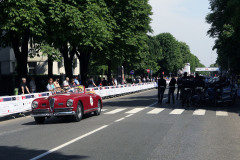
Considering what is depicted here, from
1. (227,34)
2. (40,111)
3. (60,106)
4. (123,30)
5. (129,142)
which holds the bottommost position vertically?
(129,142)

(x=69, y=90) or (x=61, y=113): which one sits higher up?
(x=69, y=90)

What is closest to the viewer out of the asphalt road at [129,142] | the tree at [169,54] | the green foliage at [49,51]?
A: the asphalt road at [129,142]

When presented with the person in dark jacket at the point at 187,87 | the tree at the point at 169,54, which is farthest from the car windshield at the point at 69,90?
the tree at the point at 169,54

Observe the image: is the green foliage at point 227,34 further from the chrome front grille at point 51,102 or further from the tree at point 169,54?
the tree at point 169,54

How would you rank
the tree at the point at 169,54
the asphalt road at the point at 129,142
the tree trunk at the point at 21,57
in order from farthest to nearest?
the tree at the point at 169,54
the tree trunk at the point at 21,57
the asphalt road at the point at 129,142

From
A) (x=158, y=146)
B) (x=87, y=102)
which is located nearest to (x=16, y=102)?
(x=87, y=102)

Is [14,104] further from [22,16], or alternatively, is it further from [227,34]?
[227,34]

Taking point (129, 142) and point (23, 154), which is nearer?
point (23, 154)

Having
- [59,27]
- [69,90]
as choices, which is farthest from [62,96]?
[59,27]

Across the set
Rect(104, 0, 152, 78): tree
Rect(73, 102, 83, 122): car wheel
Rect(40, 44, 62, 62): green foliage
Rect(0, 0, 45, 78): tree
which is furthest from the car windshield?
Rect(104, 0, 152, 78): tree

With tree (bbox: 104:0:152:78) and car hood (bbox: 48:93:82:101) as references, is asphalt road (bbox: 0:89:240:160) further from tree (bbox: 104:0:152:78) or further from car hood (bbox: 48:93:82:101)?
tree (bbox: 104:0:152:78)

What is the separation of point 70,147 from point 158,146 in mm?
1909

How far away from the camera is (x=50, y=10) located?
22438 mm

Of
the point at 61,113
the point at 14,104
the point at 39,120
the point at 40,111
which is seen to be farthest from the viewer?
the point at 14,104
